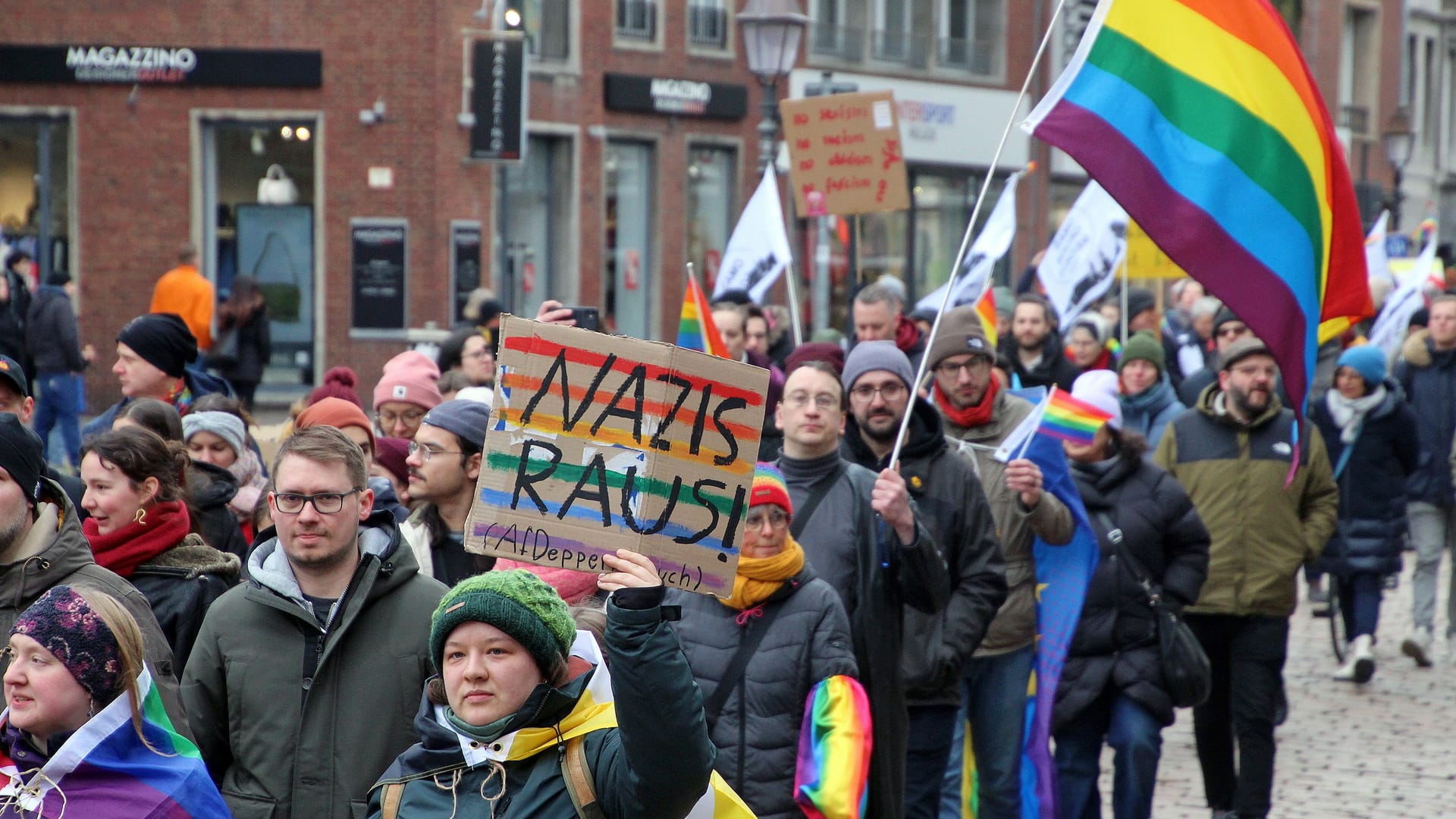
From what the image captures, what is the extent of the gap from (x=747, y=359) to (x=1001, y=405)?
3.61 meters

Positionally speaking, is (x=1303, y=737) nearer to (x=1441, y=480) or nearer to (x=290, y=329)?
(x=1441, y=480)

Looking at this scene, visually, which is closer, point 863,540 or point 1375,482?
point 863,540

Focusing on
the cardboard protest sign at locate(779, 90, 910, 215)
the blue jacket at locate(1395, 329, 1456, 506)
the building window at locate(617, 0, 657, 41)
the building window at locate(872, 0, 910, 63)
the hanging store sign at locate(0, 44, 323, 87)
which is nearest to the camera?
the blue jacket at locate(1395, 329, 1456, 506)

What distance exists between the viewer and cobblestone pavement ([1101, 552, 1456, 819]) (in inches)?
314

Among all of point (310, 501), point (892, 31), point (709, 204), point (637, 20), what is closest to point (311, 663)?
point (310, 501)

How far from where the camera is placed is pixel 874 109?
12141 mm

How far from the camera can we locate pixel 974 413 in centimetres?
690

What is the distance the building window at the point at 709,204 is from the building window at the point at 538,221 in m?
2.35

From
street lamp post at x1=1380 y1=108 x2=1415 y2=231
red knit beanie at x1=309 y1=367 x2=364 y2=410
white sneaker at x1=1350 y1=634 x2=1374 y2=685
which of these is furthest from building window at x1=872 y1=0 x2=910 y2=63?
red knit beanie at x1=309 y1=367 x2=364 y2=410

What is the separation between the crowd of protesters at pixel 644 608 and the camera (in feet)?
10.9

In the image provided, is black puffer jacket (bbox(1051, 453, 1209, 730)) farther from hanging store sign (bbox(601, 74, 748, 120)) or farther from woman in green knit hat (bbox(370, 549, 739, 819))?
hanging store sign (bbox(601, 74, 748, 120))

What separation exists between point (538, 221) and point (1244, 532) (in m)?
17.8

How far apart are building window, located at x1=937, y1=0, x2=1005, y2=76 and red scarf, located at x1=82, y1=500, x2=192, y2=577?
26905 mm

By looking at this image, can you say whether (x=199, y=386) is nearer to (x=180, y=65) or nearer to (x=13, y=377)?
(x=13, y=377)
